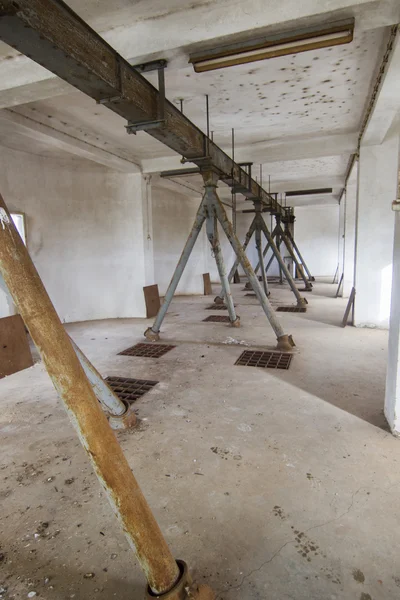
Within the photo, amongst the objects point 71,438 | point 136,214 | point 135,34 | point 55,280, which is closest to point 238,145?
point 136,214

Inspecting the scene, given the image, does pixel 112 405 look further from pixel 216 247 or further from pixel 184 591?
pixel 216 247

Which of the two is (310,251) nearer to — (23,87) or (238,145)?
(238,145)

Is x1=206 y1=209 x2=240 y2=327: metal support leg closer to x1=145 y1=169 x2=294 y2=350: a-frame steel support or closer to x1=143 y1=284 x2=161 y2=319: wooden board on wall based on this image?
x1=145 y1=169 x2=294 y2=350: a-frame steel support

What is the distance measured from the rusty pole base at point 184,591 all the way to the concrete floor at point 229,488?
13 cm

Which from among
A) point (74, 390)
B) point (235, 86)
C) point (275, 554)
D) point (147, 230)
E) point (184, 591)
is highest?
point (235, 86)

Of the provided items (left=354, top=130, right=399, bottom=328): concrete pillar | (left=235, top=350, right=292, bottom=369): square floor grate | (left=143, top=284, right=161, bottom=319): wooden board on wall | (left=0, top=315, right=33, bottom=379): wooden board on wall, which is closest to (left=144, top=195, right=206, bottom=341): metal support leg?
(left=235, top=350, right=292, bottom=369): square floor grate

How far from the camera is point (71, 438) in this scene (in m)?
2.31

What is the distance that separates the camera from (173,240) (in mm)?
9508

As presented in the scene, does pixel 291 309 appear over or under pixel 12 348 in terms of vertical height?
under

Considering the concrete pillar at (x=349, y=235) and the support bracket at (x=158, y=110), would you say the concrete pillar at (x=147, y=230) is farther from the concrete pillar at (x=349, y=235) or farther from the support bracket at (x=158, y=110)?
the concrete pillar at (x=349, y=235)

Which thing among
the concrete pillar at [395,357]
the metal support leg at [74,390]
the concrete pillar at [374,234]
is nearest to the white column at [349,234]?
the concrete pillar at [374,234]

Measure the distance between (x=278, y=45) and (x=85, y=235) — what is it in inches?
186

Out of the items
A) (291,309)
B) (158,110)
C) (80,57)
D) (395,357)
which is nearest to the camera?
(80,57)

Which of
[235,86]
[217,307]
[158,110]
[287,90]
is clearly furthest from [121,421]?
[217,307]
